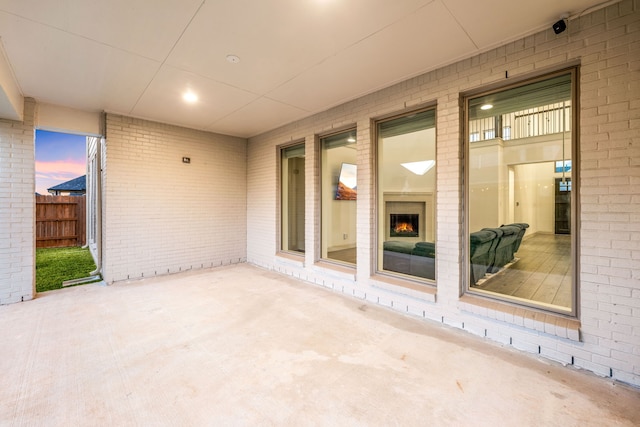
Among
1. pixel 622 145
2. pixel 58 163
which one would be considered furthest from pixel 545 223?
pixel 58 163

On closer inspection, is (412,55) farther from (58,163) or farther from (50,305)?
(58,163)

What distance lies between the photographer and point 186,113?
4840mm

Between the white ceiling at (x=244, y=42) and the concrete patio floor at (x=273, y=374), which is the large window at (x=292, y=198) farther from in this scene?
the concrete patio floor at (x=273, y=374)

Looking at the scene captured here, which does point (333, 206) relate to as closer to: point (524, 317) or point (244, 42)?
point (244, 42)

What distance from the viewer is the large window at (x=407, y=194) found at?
368 cm

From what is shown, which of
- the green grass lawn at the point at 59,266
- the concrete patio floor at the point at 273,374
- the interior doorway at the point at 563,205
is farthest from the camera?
the green grass lawn at the point at 59,266

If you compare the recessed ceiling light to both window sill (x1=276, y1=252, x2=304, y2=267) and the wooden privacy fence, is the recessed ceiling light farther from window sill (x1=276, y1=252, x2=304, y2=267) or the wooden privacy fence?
the wooden privacy fence

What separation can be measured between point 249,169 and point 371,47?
Answer: 441cm

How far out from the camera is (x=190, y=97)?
4.16 m

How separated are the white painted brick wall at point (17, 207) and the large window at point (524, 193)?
6.10 meters

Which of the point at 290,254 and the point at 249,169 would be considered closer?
the point at 290,254

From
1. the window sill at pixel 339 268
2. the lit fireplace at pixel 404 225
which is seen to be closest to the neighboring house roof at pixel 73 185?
the window sill at pixel 339 268

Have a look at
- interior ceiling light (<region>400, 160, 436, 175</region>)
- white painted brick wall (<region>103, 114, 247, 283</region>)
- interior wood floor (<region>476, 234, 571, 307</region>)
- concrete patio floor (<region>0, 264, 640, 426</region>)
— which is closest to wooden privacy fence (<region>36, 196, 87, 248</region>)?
white painted brick wall (<region>103, 114, 247, 283</region>)

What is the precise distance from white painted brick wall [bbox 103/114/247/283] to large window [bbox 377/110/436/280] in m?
3.72
